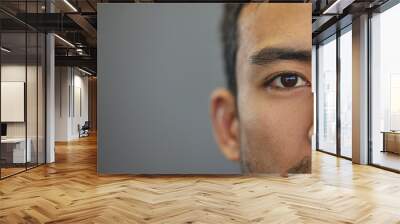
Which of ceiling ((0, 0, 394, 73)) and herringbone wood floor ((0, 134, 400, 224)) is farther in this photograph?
ceiling ((0, 0, 394, 73))

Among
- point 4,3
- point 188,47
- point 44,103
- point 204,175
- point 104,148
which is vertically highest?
point 4,3

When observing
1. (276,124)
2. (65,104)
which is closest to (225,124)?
(276,124)

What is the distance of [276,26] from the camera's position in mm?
6422

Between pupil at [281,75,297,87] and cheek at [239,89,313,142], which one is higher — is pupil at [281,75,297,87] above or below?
above

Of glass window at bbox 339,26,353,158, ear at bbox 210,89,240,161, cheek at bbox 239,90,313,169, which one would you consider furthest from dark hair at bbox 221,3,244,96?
glass window at bbox 339,26,353,158

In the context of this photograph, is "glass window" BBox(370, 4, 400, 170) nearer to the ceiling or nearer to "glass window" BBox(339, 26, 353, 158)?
the ceiling

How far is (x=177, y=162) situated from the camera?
6559 millimetres

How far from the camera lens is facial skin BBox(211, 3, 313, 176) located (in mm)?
6332

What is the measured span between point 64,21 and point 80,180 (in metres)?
4.06

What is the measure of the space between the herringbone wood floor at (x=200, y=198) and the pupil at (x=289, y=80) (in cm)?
159

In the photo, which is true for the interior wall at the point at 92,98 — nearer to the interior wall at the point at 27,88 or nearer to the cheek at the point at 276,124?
the interior wall at the point at 27,88

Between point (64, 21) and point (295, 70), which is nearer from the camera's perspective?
point (295, 70)

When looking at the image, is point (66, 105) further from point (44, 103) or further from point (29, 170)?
point (29, 170)

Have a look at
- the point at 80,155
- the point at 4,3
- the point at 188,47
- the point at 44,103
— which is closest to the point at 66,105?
the point at 80,155
